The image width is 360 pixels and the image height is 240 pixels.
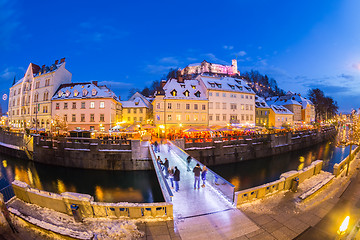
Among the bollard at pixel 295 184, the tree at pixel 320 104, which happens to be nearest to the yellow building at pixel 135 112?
the bollard at pixel 295 184

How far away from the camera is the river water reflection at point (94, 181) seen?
17.2m

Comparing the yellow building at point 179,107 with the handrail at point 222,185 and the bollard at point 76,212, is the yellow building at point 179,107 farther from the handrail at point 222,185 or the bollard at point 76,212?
the bollard at point 76,212

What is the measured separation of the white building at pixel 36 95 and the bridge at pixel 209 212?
45.9 m

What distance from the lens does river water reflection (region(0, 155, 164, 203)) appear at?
1720 centimetres

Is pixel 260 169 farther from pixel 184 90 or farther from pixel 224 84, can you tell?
pixel 224 84

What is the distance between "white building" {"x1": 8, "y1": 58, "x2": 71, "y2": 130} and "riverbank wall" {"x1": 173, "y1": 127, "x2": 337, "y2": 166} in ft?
128

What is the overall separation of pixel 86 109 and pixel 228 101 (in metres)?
36.4

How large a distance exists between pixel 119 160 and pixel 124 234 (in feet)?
57.9

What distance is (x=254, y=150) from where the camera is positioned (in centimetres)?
2912

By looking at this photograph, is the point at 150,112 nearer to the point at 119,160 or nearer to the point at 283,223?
the point at 119,160

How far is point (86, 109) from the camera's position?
39875 millimetres

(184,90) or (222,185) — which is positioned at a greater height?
(184,90)

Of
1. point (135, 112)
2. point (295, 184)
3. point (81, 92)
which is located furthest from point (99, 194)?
point (135, 112)

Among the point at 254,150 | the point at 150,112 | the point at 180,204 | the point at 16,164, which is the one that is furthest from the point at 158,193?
the point at 150,112
